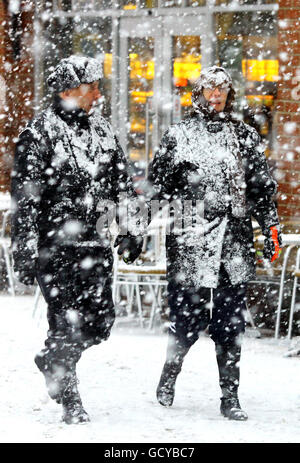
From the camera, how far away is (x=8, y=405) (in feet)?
21.3

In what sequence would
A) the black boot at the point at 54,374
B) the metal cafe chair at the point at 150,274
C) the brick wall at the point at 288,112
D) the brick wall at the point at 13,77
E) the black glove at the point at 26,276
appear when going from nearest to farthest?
the black glove at the point at 26,276, the black boot at the point at 54,374, the metal cafe chair at the point at 150,274, the brick wall at the point at 288,112, the brick wall at the point at 13,77

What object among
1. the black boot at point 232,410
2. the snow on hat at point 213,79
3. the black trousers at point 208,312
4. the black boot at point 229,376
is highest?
the snow on hat at point 213,79

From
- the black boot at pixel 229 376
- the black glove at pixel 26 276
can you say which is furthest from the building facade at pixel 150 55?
the black glove at pixel 26 276

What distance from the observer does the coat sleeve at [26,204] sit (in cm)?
570

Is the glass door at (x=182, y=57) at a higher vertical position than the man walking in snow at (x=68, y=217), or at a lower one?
higher

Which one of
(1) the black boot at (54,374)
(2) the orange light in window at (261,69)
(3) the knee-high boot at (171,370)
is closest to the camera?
(1) the black boot at (54,374)

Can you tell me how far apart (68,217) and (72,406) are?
1084 millimetres

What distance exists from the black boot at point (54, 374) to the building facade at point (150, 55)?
15.3 feet

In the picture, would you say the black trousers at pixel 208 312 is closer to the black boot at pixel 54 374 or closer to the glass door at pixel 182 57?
the black boot at pixel 54 374

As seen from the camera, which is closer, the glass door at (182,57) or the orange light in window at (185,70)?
the glass door at (182,57)

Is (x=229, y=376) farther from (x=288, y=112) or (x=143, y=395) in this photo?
(x=288, y=112)

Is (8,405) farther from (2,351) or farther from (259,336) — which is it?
(259,336)
